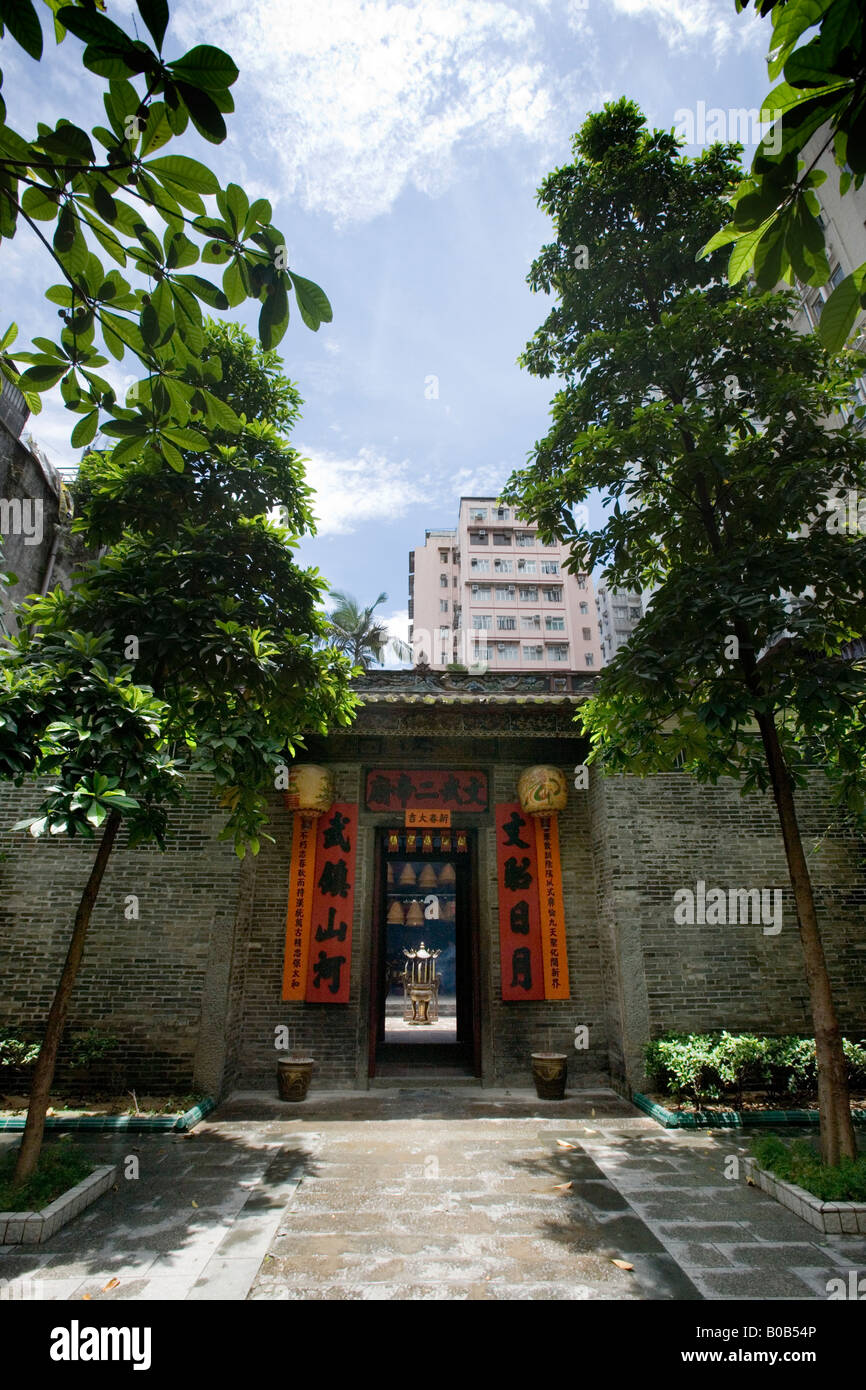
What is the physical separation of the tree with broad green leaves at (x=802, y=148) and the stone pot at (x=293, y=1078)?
8.60m

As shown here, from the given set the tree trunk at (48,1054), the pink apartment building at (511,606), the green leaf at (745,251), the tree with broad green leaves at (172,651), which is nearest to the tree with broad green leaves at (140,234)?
the green leaf at (745,251)

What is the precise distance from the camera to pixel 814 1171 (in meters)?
4.81

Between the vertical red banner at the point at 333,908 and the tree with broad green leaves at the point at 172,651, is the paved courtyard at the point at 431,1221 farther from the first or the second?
the vertical red banner at the point at 333,908

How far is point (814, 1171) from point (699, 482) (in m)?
5.62

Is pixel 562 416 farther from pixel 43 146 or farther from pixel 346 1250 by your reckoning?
pixel 346 1250

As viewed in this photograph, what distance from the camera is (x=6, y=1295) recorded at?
3633mm

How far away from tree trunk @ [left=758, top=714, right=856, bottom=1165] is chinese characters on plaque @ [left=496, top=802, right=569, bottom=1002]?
4025mm

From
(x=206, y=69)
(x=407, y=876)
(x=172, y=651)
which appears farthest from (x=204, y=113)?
(x=407, y=876)

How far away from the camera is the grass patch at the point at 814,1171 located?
454 centimetres

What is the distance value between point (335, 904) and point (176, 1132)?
119 inches

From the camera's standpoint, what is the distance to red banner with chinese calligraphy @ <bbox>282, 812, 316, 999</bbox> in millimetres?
8586

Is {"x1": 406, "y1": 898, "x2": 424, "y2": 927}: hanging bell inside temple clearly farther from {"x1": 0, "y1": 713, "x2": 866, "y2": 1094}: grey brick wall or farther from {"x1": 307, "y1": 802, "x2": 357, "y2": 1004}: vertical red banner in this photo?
{"x1": 307, "y1": 802, "x2": 357, "y2": 1004}: vertical red banner

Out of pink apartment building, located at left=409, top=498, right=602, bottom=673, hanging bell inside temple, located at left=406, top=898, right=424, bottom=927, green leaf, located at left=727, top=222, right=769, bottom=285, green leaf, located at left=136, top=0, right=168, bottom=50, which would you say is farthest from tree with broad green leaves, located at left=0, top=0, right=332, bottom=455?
pink apartment building, located at left=409, top=498, right=602, bottom=673

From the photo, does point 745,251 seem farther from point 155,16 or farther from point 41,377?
point 41,377
